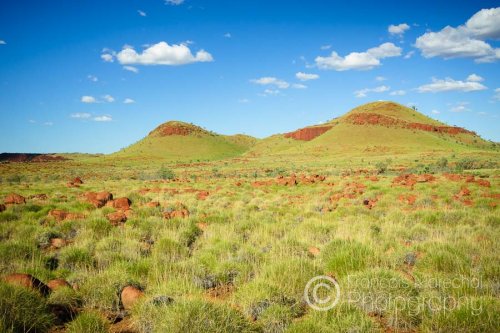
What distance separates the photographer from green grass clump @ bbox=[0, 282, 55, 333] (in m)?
3.93

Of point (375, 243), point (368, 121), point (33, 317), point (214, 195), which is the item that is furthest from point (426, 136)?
point (33, 317)

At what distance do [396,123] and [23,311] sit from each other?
108963 millimetres

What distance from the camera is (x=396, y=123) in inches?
3967

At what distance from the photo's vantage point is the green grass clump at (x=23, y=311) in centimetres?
393

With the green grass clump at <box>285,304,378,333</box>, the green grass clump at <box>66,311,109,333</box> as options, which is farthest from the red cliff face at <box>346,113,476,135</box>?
the green grass clump at <box>66,311,109,333</box>

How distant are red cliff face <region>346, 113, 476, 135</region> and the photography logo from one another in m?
104

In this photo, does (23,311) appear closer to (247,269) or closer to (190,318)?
(190,318)

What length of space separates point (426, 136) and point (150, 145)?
91345 millimetres

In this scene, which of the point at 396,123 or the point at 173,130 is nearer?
the point at 396,123

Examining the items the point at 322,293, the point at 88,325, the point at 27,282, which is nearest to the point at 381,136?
the point at 322,293

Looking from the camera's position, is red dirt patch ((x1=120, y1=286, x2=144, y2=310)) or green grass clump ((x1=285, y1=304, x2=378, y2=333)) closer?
green grass clump ((x1=285, y1=304, x2=378, y2=333))

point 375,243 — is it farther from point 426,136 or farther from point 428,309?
point 426,136

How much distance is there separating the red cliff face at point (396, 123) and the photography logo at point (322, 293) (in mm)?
103681

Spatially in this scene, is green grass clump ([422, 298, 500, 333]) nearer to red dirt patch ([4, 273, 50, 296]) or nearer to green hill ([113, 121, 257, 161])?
red dirt patch ([4, 273, 50, 296])
